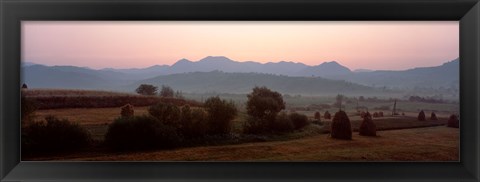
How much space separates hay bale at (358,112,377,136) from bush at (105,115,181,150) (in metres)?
0.77

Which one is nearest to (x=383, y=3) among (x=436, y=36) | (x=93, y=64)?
(x=436, y=36)

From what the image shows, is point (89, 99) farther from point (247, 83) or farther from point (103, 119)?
point (247, 83)

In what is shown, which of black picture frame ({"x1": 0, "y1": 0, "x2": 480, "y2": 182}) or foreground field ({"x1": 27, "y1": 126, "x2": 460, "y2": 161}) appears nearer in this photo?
black picture frame ({"x1": 0, "y1": 0, "x2": 480, "y2": 182})

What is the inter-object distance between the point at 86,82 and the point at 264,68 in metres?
0.74

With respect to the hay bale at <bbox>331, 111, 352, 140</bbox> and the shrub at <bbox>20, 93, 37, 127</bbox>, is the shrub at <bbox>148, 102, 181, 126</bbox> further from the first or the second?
the hay bale at <bbox>331, 111, 352, 140</bbox>

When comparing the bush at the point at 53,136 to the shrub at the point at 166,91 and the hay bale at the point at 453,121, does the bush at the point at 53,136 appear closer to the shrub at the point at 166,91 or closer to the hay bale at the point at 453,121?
the shrub at the point at 166,91

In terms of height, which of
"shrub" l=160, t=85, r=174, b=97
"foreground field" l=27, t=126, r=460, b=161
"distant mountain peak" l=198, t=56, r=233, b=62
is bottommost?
"foreground field" l=27, t=126, r=460, b=161

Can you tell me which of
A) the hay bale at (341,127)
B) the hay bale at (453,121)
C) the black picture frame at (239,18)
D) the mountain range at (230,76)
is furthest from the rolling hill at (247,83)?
the hay bale at (453,121)

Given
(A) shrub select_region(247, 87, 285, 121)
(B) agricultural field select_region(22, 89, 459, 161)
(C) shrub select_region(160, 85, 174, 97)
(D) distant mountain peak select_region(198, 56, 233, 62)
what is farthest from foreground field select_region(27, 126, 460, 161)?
(D) distant mountain peak select_region(198, 56, 233, 62)

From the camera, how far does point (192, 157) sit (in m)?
2.20

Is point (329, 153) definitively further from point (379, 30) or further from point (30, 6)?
point (30, 6)

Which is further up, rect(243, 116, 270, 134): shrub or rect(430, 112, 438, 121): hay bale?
rect(430, 112, 438, 121): hay bale

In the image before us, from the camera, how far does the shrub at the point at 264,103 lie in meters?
2.21

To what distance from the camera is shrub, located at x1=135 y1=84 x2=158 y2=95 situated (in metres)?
2.20
